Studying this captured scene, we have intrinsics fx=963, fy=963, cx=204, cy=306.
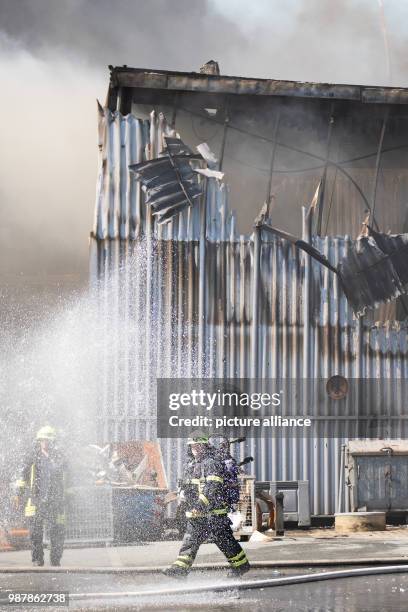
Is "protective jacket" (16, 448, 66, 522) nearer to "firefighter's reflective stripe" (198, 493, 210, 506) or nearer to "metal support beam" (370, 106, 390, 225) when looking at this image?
"firefighter's reflective stripe" (198, 493, 210, 506)

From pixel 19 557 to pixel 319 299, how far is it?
7.59 metres

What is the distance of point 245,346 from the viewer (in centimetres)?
1731

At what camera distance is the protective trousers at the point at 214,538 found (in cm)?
1021

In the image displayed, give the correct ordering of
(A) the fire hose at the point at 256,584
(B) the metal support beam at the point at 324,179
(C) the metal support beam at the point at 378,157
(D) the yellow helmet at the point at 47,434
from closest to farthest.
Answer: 1. (A) the fire hose at the point at 256,584
2. (D) the yellow helmet at the point at 47,434
3. (B) the metal support beam at the point at 324,179
4. (C) the metal support beam at the point at 378,157

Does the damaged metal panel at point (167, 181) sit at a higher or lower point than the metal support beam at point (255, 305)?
higher

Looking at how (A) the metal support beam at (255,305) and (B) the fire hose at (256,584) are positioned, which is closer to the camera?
(B) the fire hose at (256,584)

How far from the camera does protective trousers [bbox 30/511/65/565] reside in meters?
11.8

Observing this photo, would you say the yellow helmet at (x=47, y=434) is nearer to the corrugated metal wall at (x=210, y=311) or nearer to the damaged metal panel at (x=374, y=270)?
the corrugated metal wall at (x=210, y=311)

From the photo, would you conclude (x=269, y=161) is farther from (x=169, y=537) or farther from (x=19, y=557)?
(x=19, y=557)

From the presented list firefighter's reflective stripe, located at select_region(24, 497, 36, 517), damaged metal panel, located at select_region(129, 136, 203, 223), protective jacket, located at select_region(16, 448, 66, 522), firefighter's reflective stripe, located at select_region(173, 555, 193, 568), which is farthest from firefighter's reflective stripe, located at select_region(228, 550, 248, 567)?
damaged metal panel, located at select_region(129, 136, 203, 223)

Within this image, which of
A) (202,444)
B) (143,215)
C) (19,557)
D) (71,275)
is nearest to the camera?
(202,444)

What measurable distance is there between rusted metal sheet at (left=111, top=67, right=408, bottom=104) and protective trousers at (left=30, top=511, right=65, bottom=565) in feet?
28.8

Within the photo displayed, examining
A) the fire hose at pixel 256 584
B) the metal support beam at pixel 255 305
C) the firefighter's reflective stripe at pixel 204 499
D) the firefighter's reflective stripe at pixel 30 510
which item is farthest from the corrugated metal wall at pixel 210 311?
the firefighter's reflective stripe at pixel 204 499

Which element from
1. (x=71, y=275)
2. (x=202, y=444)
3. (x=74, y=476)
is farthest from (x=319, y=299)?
(x=71, y=275)
